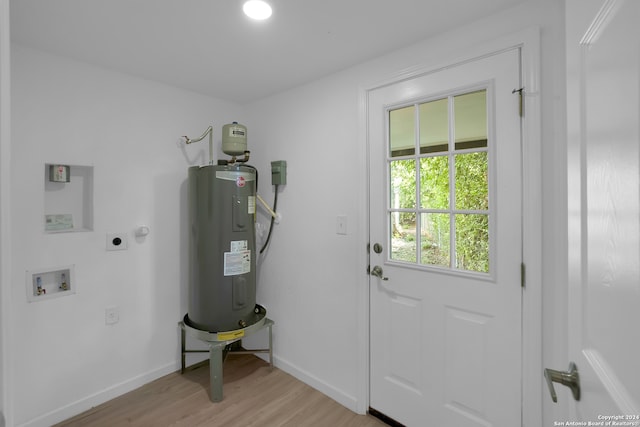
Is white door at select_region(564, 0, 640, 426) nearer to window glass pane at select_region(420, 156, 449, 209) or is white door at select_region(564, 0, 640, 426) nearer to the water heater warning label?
window glass pane at select_region(420, 156, 449, 209)

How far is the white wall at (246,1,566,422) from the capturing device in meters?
1.87

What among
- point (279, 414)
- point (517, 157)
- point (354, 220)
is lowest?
point (279, 414)

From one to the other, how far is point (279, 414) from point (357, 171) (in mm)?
1637

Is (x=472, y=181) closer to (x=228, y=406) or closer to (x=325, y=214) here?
(x=325, y=214)

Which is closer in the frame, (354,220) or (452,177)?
(452,177)

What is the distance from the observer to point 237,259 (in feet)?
6.99

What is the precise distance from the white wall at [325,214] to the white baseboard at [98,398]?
889 millimetres

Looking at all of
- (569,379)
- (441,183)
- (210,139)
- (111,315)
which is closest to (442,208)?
(441,183)

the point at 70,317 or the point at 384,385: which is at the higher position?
the point at 70,317

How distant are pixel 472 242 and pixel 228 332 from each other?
1.66m

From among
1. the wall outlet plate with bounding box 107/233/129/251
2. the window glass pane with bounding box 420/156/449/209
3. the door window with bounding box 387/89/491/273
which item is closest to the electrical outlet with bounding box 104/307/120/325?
the wall outlet plate with bounding box 107/233/129/251

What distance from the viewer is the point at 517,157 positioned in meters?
1.37

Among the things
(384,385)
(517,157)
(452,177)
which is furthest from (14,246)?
(517,157)

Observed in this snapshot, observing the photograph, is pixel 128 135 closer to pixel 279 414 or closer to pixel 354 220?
pixel 354 220
